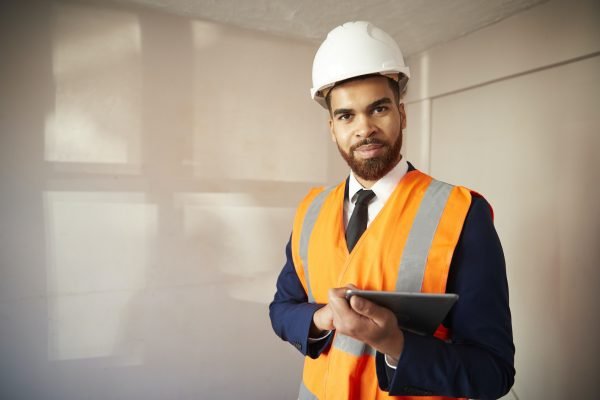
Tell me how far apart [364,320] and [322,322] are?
0.23 m

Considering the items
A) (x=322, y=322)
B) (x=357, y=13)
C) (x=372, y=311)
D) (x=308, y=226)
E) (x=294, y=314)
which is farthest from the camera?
(x=357, y=13)

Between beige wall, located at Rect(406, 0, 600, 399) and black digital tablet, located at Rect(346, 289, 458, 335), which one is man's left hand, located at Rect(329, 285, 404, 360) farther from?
beige wall, located at Rect(406, 0, 600, 399)

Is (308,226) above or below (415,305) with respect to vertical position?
above

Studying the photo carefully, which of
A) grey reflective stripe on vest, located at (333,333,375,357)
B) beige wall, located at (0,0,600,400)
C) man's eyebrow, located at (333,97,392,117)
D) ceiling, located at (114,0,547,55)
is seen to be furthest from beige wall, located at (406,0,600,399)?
grey reflective stripe on vest, located at (333,333,375,357)

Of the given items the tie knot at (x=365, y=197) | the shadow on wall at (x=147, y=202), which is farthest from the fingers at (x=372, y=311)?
the shadow on wall at (x=147, y=202)

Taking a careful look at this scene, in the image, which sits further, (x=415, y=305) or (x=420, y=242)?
(x=420, y=242)

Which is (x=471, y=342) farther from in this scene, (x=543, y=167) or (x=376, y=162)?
(x=543, y=167)

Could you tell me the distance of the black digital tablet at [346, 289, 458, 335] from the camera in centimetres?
62

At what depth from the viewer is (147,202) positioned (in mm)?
1783

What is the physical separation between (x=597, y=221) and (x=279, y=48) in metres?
1.86

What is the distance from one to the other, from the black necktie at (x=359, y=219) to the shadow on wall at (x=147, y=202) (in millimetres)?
1116

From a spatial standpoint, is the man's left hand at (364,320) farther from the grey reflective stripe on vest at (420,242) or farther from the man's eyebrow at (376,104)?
the man's eyebrow at (376,104)

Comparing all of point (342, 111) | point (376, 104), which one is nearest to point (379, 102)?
point (376, 104)

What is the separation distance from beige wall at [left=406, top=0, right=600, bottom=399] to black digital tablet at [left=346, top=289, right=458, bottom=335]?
3.74ft
